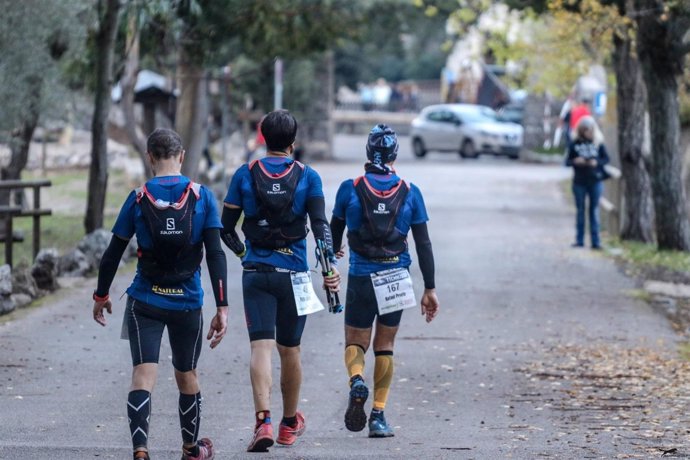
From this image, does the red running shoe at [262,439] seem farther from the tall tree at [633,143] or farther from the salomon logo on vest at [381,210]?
the tall tree at [633,143]

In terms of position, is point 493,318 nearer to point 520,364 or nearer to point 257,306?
point 520,364

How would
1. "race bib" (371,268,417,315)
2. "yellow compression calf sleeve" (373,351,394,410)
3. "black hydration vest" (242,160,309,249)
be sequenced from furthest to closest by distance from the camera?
"yellow compression calf sleeve" (373,351,394,410) → "race bib" (371,268,417,315) → "black hydration vest" (242,160,309,249)

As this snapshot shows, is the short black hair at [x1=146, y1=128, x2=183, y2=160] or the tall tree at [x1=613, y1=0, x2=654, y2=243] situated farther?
the tall tree at [x1=613, y1=0, x2=654, y2=243]

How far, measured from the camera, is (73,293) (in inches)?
567

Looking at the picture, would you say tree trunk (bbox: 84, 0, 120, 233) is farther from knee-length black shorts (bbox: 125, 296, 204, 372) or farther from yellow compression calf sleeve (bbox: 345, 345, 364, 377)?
knee-length black shorts (bbox: 125, 296, 204, 372)

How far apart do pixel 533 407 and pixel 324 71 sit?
3714 centimetres

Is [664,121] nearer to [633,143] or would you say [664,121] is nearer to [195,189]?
[633,143]

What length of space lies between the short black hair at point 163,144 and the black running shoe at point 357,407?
5.95ft

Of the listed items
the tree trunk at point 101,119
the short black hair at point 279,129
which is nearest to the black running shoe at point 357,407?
the short black hair at point 279,129

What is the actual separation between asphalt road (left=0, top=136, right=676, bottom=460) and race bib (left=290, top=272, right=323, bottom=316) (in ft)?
2.47

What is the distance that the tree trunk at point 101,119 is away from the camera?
17.7 m

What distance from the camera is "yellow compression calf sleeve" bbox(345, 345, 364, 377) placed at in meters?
7.92

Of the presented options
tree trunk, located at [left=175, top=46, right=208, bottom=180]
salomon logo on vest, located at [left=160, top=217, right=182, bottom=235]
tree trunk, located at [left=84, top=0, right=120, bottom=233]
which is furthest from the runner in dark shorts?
tree trunk, located at [left=175, top=46, right=208, bottom=180]

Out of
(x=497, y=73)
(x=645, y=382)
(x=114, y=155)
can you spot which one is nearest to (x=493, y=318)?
(x=645, y=382)
